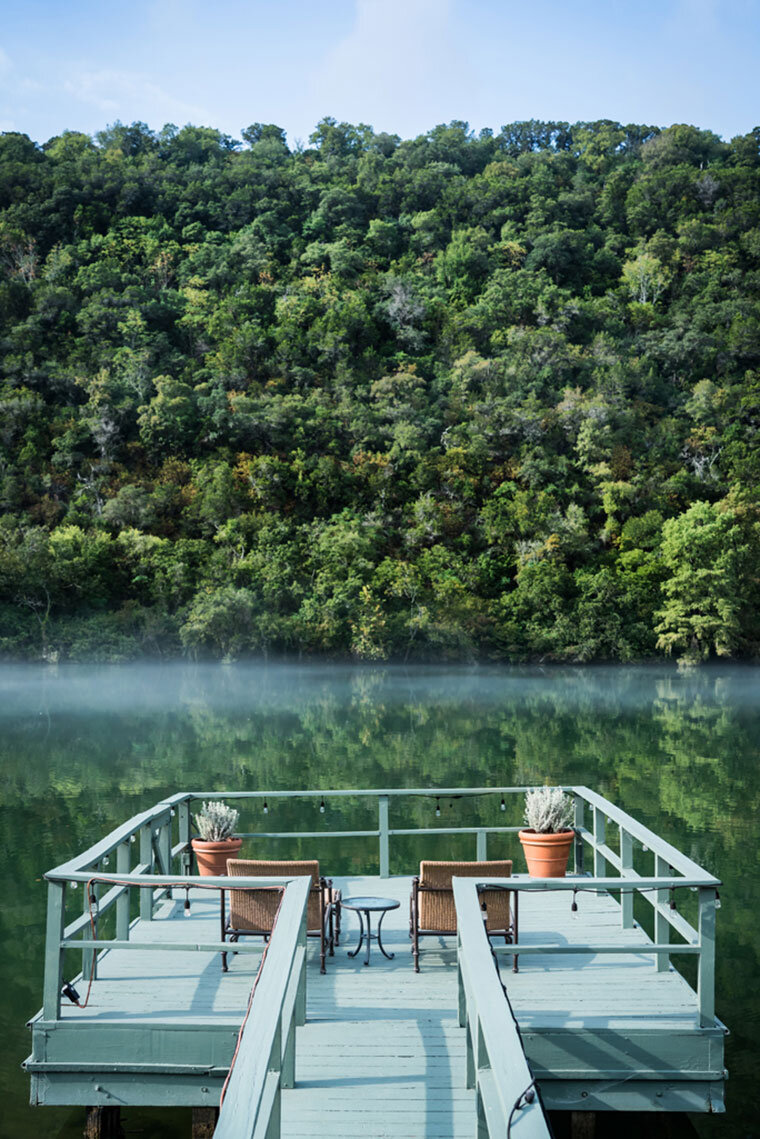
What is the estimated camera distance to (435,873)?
598 cm

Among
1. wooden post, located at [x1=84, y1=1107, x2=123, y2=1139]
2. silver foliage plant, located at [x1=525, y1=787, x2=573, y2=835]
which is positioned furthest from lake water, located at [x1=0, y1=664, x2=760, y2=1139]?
silver foliage plant, located at [x1=525, y1=787, x2=573, y2=835]

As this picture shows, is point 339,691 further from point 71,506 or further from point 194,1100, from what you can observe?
point 194,1100

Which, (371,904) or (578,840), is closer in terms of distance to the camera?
(371,904)

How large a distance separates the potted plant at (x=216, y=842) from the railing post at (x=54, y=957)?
92.5 inches

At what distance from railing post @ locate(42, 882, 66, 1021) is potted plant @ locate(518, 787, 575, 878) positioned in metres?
3.55

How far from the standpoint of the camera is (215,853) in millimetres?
7117

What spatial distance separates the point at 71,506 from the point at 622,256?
4540 cm

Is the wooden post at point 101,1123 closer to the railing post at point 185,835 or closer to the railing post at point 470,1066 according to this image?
the railing post at point 470,1066

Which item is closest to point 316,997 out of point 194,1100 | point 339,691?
point 194,1100

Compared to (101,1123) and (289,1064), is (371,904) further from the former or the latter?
(289,1064)

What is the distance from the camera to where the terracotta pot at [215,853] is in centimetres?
711

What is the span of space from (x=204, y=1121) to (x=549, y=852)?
124 inches

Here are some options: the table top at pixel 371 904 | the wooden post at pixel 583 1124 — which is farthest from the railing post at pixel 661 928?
the table top at pixel 371 904

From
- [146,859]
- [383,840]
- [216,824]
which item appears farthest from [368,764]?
[146,859]
